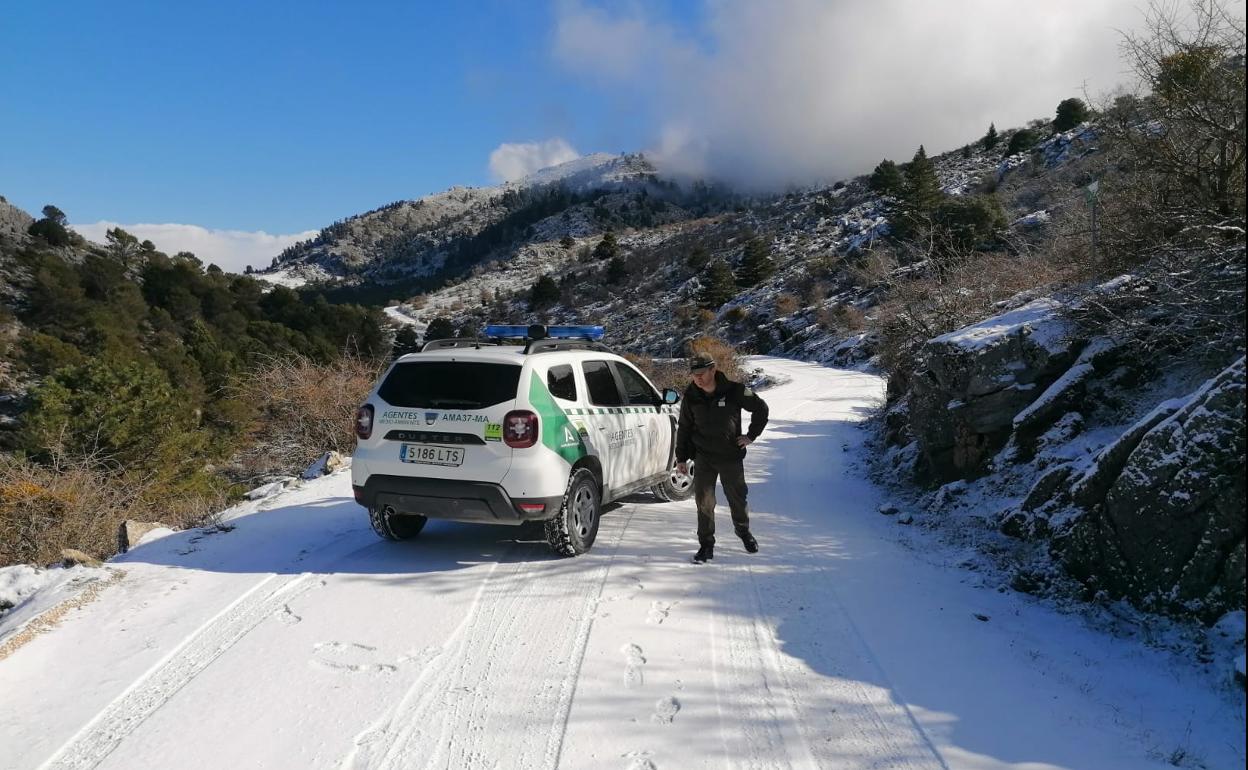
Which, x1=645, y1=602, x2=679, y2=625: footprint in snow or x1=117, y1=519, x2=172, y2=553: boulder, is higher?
x1=117, y1=519, x2=172, y2=553: boulder

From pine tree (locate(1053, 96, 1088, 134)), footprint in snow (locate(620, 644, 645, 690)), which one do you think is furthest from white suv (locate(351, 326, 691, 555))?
pine tree (locate(1053, 96, 1088, 134))

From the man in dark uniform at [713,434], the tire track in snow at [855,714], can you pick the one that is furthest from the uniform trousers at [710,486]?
the tire track in snow at [855,714]

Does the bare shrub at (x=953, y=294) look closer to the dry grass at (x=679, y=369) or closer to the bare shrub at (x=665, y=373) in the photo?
the dry grass at (x=679, y=369)

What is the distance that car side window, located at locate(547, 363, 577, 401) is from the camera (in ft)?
18.5

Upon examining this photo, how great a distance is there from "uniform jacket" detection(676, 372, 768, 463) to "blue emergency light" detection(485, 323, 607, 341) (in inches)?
63.1

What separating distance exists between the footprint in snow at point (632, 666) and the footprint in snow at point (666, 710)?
20 centimetres

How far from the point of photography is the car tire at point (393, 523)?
234 inches

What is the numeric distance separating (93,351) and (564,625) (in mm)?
32696

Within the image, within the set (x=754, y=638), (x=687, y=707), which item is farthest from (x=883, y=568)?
(x=687, y=707)

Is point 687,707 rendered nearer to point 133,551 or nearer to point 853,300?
point 133,551

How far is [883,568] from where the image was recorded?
5445 millimetres

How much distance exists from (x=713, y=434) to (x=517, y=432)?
1644 mm

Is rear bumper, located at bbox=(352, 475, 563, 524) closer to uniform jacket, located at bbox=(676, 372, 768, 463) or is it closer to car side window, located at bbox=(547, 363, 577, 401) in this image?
car side window, located at bbox=(547, 363, 577, 401)

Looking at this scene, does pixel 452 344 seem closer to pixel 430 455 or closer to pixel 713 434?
pixel 430 455
